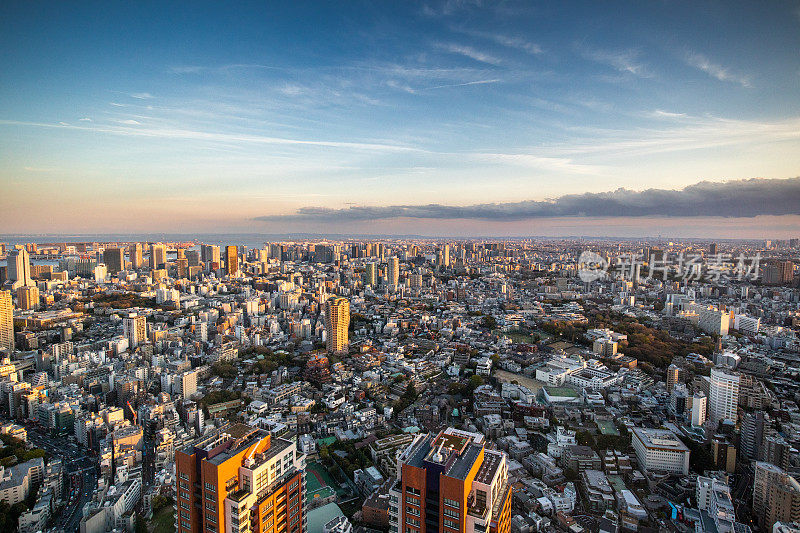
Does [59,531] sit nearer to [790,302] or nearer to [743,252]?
[790,302]

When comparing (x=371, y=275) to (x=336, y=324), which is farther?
(x=371, y=275)

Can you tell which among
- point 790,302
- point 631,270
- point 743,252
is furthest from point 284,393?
point 743,252

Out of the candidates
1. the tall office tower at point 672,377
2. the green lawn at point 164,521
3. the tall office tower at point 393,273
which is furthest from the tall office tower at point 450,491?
the tall office tower at point 393,273

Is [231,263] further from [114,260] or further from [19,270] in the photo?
[19,270]

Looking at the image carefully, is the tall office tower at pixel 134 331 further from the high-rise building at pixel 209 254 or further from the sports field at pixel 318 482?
the high-rise building at pixel 209 254

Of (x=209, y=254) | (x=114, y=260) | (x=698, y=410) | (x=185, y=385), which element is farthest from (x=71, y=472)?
(x=209, y=254)

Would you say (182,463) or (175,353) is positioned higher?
(182,463)

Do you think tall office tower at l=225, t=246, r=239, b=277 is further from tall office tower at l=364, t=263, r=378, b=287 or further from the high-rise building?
tall office tower at l=364, t=263, r=378, b=287
